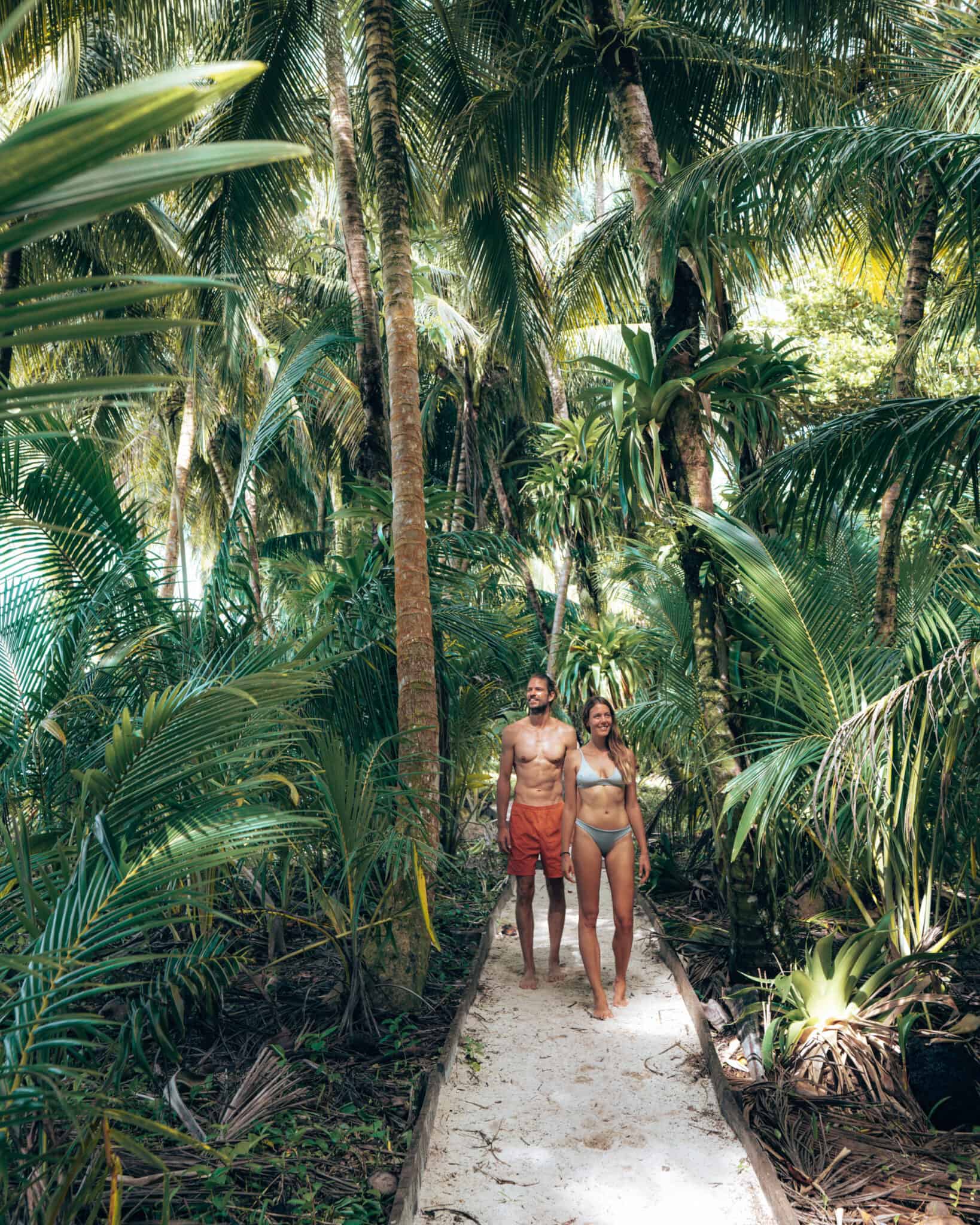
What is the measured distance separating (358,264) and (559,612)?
547cm

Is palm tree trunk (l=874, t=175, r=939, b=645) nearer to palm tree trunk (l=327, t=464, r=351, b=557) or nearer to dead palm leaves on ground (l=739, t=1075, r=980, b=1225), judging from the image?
dead palm leaves on ground (l=739, t=1075, r=980, b=1225)

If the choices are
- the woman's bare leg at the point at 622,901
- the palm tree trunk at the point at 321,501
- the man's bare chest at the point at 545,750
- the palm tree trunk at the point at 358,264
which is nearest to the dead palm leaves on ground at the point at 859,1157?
the woman's bare leg at the point at 622,901

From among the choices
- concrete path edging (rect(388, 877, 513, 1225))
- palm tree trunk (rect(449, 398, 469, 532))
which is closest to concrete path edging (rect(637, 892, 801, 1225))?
concrete path edging (rect(388, 877, 513, 1225))

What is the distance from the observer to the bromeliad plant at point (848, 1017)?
4566 millimetres

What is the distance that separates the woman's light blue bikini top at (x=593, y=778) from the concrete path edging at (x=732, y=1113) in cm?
129

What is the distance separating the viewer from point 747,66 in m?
7.95

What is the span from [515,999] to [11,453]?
4.20 metres

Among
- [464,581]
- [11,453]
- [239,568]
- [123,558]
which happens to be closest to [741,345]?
[464,581]

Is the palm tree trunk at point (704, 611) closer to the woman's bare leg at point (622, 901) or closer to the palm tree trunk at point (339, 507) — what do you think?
the woman's bare leg at point (622, 901)

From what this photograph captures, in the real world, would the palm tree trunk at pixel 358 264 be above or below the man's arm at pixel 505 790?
above

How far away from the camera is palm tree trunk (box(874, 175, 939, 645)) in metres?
6.46

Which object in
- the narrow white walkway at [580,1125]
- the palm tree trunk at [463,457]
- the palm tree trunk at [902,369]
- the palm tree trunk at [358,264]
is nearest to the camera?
the narrow white walkway at [580,1125]

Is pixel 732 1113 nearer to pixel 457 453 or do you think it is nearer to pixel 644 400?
pixel 644 400

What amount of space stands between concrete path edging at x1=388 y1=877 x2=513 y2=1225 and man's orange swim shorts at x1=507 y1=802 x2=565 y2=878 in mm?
784
